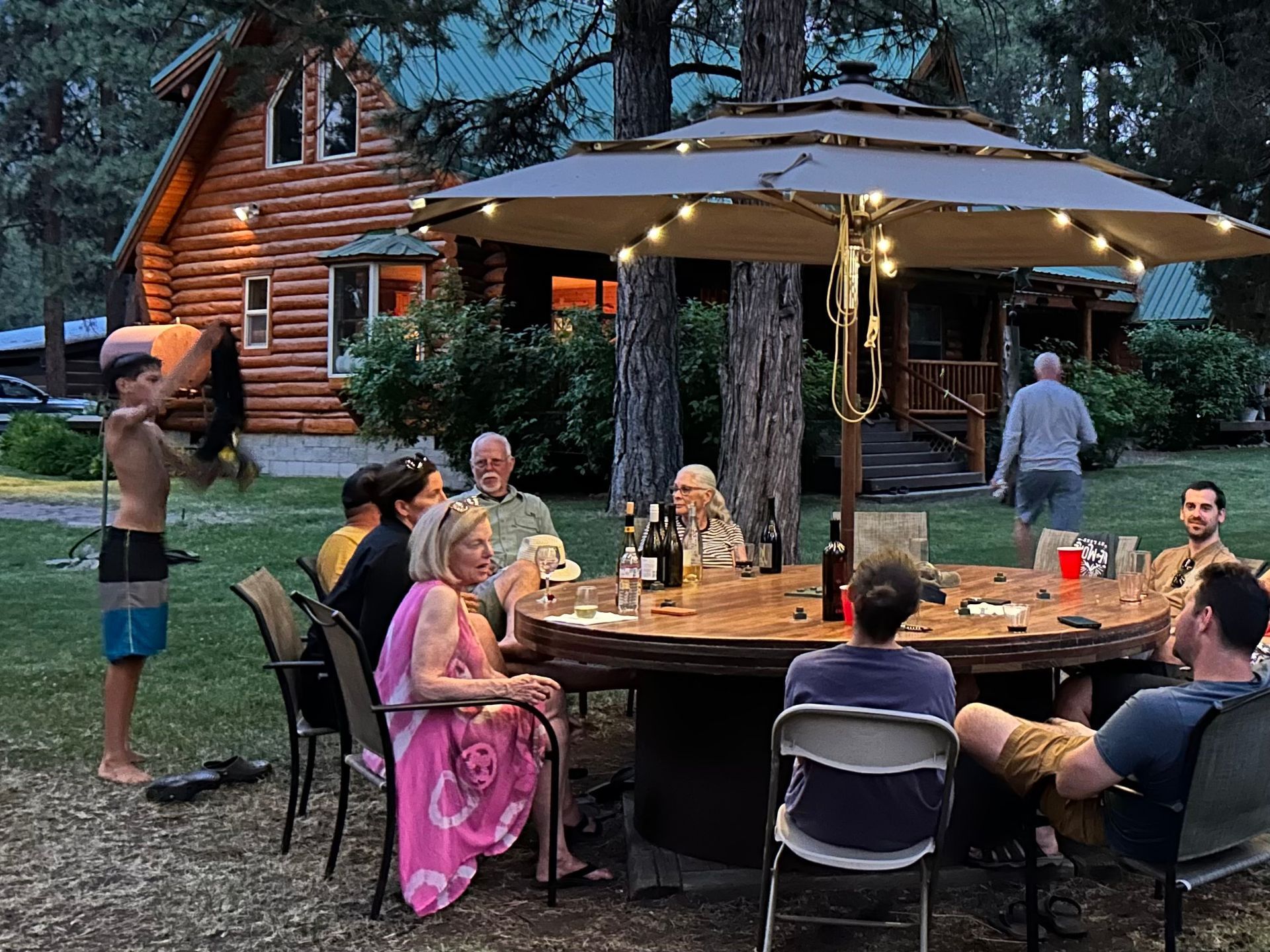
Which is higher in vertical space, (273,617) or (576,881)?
(273,617)

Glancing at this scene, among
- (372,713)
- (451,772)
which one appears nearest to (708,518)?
(451,772)

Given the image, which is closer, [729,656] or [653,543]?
[729,656]

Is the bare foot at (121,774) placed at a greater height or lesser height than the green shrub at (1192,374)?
lesser

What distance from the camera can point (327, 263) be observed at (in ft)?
63.3

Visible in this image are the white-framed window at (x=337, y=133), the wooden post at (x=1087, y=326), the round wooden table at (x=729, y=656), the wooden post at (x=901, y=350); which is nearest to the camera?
the round wooden table at (x=729, y=656)

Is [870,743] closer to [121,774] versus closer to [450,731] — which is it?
[450,731]

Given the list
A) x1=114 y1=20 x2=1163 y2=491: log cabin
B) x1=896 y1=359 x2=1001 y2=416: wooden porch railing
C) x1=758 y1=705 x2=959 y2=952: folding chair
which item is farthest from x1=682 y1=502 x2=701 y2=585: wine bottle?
x1=896 y1=359 x2=1001 y2=416: wooden porch railing

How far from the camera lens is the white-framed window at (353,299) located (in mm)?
19938

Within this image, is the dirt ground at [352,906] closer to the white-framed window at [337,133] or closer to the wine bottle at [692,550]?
the wine bottle at [692,550]

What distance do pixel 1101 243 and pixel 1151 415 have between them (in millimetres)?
17749

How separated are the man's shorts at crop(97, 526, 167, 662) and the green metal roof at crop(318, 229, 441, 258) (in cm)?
1373

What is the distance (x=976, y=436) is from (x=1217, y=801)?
53.8ft

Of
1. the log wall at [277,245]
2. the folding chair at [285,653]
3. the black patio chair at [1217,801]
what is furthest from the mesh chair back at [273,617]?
the log wall at [277,245]

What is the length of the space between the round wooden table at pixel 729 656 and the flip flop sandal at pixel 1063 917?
0.69 meters
